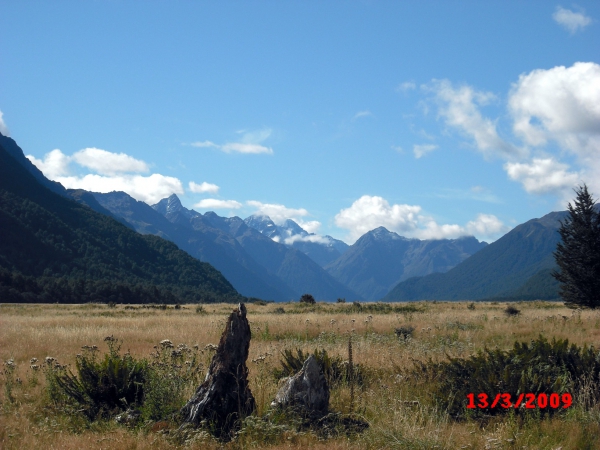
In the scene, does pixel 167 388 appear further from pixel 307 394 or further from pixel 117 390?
pixel 307 394

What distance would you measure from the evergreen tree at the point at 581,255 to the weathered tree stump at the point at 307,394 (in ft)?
89.9

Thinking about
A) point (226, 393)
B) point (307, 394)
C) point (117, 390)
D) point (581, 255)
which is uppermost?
point (581, 255)

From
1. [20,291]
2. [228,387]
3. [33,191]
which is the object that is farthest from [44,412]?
[33,191]

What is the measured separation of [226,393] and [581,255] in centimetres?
2890

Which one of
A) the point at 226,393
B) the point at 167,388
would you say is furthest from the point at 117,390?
the point at 226,393

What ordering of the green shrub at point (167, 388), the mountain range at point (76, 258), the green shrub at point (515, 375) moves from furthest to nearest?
the mountain range at point (76, 258)
the green shrub at point (515, 375)
the green shrub at point (167, 388)

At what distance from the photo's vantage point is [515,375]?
24.8 ft

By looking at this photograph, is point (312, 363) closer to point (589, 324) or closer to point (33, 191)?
point (589, 324)

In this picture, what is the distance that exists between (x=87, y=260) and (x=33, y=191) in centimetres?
3353

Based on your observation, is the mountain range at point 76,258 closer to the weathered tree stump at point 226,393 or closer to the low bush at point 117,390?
the low bush at point 117,390

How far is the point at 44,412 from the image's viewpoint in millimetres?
7938

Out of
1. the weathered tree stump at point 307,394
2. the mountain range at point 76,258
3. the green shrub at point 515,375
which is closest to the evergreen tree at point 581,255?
the green shrub at point 515,375

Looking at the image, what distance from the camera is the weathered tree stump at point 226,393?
6.64 meters

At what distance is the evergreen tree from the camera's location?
28984mm
